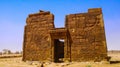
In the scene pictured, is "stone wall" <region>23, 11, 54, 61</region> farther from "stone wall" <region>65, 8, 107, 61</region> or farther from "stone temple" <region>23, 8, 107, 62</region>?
"stone wall" <region>65, 8, 107, 61</region>

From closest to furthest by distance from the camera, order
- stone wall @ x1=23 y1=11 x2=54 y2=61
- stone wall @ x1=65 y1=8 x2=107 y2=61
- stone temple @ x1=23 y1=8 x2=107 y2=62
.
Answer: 1. stone wall @ x1=65 y1=8 x2=107 y2=61
2. stone temple @ x1=23 y1=8 x2=107 y2=62
3. stone wall @ x1=23 y1=11 x2=54 y2=61

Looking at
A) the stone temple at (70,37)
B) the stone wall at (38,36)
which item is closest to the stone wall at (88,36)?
the stone temple at (70,37)

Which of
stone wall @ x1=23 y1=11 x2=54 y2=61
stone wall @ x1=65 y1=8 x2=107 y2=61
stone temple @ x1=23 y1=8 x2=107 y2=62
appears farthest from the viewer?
stone wall @ x1=23 y1=11 x2=54 y2=61

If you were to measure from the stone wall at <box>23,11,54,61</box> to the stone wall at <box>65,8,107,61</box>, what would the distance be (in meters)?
2.22

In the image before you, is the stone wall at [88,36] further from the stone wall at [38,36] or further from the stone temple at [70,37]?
the stone wall at [38,36]

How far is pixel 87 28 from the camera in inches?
623

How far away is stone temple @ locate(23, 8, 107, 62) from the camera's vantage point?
15.4 meters

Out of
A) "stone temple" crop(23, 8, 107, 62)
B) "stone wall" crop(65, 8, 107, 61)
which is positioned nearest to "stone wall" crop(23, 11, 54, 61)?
"stone temple" crop(23, 8, 107, 62)

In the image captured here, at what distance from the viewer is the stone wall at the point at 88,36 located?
50.0 ft

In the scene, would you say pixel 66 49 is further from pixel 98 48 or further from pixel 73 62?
pixel 98 48

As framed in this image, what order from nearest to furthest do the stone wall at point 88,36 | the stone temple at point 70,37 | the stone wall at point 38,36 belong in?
the stone wall at point 88,36, the stone temple at point 70,37, the stone wall at point 38,36

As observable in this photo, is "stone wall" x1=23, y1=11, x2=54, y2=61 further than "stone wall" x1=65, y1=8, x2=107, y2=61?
Yes

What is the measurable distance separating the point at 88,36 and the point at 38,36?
4.92 m

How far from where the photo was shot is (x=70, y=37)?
16250 millimetres
